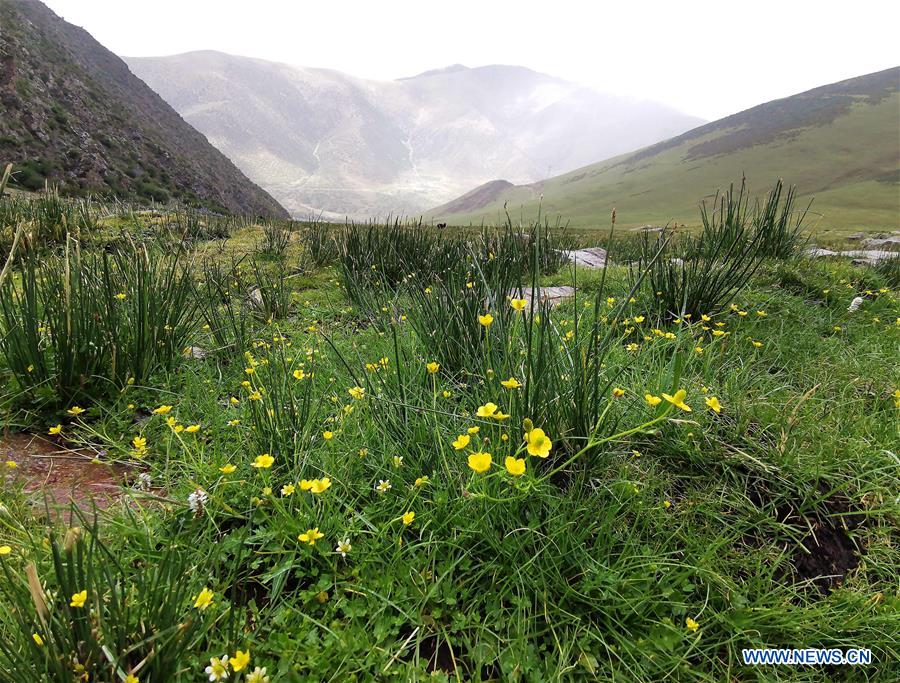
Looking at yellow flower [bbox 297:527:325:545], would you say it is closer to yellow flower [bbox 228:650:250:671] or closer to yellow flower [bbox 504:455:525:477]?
yellow flower [bbox 228:650:250:671]

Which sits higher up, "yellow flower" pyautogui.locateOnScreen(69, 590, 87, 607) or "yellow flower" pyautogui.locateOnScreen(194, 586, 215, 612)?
Answer: "yellow flower" pyautogui.locateOnScreen(69, 590, 87, 607)

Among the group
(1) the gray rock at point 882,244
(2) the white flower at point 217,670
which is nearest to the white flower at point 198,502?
(2) the white flower at point 217,670

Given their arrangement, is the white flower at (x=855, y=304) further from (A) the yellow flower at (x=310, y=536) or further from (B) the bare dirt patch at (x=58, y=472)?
(B) the bare dirt patch at (x=58, y=472)

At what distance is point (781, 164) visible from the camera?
74750 millimetres

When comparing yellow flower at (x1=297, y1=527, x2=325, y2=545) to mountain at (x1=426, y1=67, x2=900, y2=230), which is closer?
yellow flower at (x1=297, y1=527, x2=325, y2=545)

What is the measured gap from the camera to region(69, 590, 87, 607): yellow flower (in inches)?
31.5

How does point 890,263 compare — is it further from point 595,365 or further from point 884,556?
point 595,365

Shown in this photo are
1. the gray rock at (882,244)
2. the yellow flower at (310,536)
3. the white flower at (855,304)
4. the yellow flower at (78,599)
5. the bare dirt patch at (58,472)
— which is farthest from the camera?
the gray rock at (882,244)

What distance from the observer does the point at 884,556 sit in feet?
4.19

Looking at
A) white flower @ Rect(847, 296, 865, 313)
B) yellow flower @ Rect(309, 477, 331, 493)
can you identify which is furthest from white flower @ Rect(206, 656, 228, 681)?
white flower @ Rect(847, 296, 865, 313)

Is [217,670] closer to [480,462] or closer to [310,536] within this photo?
[310,536]

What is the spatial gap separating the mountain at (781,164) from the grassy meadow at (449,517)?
187ft

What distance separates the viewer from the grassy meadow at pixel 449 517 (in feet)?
3.24

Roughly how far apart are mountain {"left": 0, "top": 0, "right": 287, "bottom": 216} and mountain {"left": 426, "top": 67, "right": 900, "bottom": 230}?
37.8 meters
